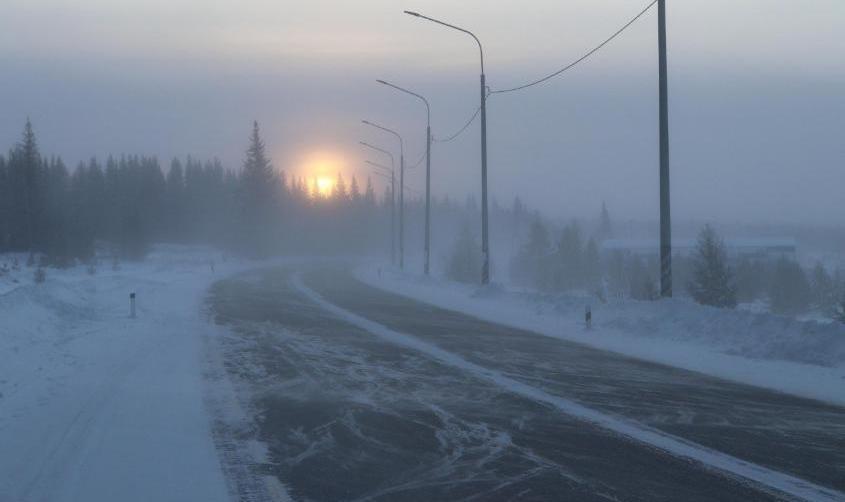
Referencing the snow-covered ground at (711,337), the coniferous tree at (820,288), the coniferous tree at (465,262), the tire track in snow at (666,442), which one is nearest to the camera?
the tire track in snow at (666,442)

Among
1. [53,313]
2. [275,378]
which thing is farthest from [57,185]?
[275,378]

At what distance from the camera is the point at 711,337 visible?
1922 cm

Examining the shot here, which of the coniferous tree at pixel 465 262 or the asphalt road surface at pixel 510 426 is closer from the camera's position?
the asphalt road surface at pixel 510 426

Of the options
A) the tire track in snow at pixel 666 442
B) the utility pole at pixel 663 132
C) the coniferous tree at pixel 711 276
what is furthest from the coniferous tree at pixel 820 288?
the tire track in snow at pixel 666 442

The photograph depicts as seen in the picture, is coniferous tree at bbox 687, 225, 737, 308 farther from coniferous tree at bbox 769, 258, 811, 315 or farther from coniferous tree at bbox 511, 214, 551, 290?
coniferous tree at bbox 511, 214, 551, 290

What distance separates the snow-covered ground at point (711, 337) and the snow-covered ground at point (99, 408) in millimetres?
8932

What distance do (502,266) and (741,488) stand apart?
162322 millimetres

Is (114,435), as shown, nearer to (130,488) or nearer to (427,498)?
(130,488)

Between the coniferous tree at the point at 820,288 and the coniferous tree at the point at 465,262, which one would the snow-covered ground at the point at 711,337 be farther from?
the coniferous tree at the point at 465,262

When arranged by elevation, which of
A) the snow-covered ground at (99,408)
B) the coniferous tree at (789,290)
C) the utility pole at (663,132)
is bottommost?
the coniferous tree at (789,290)

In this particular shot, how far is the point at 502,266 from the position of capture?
16925cm

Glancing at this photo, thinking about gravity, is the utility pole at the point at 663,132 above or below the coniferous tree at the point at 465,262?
above

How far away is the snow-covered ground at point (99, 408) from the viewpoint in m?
7.53

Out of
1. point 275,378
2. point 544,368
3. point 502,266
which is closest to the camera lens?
point 275,378
